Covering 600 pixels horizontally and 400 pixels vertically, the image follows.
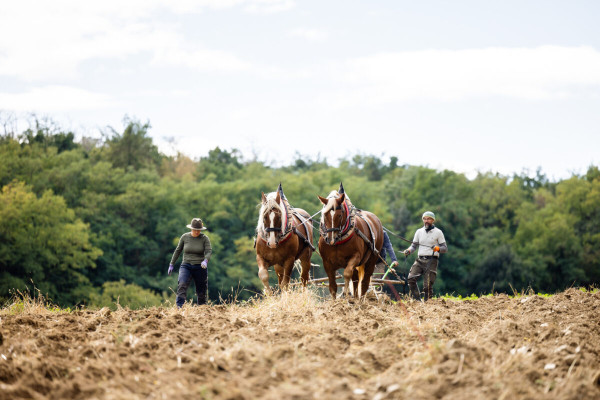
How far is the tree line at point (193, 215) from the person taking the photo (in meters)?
40.8

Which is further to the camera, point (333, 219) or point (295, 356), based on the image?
point (333, 219)

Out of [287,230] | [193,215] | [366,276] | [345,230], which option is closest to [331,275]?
[345,230]

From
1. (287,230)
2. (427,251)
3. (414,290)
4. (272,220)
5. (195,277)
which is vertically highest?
(272,220)

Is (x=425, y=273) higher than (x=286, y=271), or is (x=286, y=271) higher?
(x=286, y=271)

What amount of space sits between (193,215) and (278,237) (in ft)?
138

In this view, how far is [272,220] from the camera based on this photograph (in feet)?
38.5

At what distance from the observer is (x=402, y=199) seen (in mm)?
60531

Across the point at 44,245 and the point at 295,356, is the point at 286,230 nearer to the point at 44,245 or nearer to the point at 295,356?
the point at 295,356

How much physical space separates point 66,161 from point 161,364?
4788 centimetres

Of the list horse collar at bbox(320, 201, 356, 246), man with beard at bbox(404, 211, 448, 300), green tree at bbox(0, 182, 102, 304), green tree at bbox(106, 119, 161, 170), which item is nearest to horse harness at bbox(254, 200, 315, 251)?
horse collar at bbox(320, 201, 356, 246)

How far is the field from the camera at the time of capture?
5.14 meters

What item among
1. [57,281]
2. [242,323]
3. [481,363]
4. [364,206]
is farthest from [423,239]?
[364,206]

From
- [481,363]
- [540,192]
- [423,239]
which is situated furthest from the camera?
[540,192]

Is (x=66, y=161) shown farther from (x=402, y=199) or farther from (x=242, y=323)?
(x=242, y=323)
